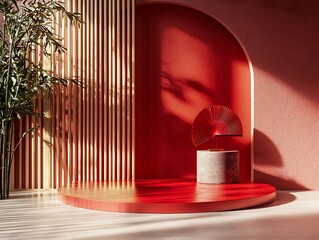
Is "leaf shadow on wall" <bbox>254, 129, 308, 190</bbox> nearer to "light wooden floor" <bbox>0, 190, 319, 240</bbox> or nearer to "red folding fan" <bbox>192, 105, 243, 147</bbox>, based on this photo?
"red folding fan" <bbox>192, 105, 243, 147</bbox>

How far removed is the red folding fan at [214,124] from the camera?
584 centimetres

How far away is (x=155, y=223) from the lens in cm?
383

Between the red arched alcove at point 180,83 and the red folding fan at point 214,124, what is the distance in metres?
0.31

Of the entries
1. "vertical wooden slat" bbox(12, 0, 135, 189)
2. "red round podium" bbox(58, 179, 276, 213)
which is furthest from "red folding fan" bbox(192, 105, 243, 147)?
"vertical wooden slat" bbox(12, 0, 135, 189)

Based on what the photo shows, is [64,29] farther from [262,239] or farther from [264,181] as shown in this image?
[262,239]

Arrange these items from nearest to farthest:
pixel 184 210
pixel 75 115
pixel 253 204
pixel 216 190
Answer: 1. pixel 184 210
2. pixel 253 204
3. pixel 216 190
4. pixel 75 115

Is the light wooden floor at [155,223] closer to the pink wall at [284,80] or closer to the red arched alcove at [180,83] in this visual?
the pink wall at [284,80]

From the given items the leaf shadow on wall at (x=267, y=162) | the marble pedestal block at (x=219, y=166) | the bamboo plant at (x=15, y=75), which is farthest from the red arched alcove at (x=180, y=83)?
the bamboo plant at (x=15, y=75)

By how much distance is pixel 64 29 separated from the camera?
5.94 metres

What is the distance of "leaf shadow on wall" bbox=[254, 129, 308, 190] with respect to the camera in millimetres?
6051

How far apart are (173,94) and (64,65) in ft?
4.72

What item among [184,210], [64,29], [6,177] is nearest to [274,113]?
[184,210]

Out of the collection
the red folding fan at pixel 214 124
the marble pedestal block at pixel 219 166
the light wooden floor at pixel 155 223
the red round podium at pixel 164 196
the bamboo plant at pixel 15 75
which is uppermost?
the bamboo plant at pixel 15 75

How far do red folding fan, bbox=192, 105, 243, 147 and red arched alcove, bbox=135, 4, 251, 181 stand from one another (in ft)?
1.00
